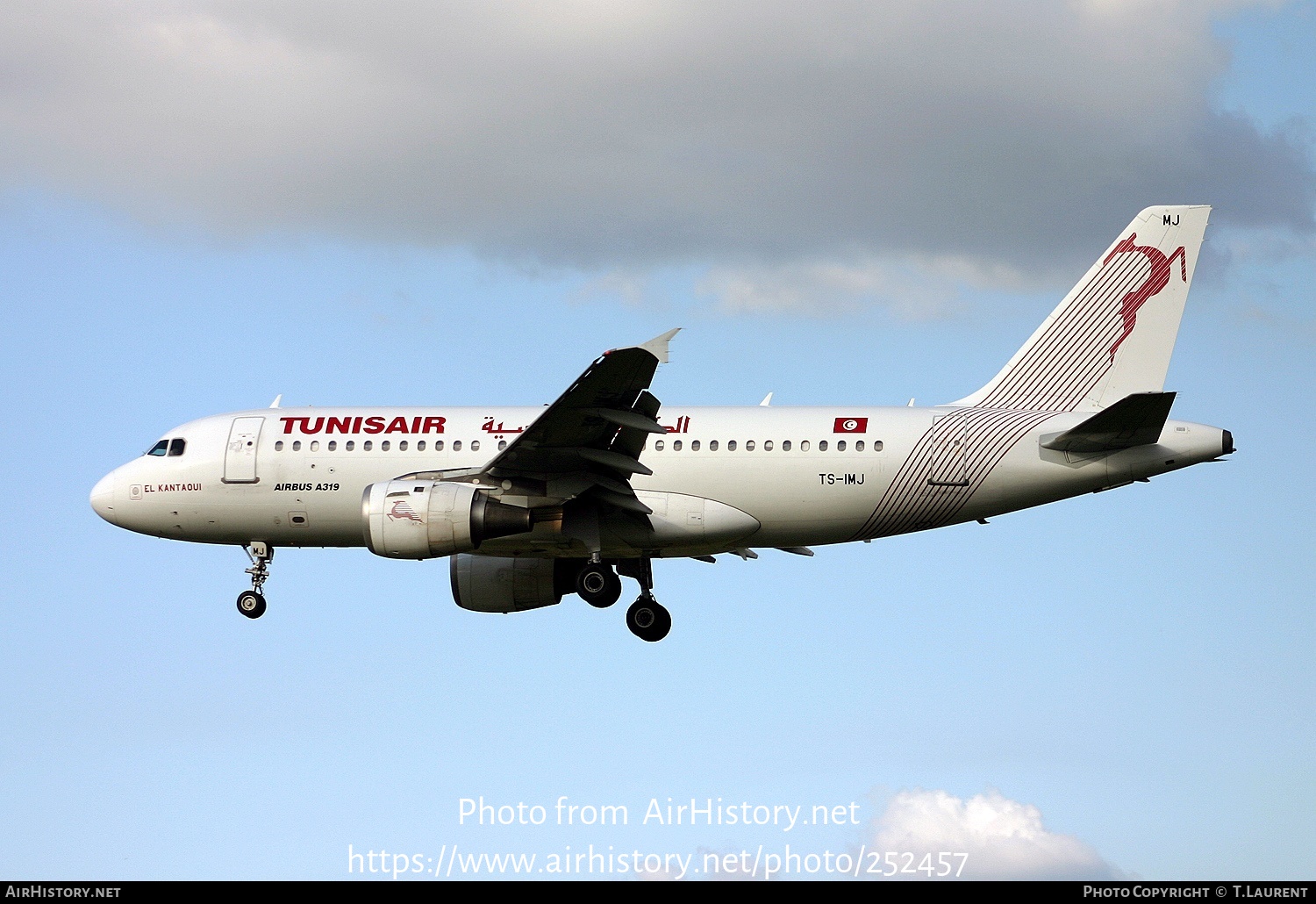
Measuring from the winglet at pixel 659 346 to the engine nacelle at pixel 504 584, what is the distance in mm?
9791

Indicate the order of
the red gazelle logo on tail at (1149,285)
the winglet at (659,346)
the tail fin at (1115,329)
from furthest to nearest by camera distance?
the red gazelle logo on tail at (1149,285)
the tail fin at (1115,329)
the winglet at (659,346)

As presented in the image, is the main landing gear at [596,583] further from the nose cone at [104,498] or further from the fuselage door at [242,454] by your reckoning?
the nose cone at [104,498]

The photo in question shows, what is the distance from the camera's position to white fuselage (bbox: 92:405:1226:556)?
3225cm

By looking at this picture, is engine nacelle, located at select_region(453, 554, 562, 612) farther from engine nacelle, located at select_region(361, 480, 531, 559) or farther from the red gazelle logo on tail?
the red gazelle logo on tail

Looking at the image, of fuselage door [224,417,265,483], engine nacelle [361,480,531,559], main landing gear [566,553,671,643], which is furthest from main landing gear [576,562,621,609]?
fuselage door [224,417,265,483]

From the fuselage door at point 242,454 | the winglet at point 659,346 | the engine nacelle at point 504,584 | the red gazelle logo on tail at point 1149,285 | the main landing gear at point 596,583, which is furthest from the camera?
the engine nacelle at point 504,584

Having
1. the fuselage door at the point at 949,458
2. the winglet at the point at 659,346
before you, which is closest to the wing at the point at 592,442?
the winglet at the point at 659,346

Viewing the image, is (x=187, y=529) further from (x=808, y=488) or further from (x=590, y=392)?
(x=808, y=488)

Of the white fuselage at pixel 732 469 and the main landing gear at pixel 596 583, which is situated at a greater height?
the white fuselage at pixel 732 469

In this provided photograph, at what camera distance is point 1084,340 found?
113ft

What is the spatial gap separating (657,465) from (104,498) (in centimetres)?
1314

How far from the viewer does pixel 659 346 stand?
91.1ft

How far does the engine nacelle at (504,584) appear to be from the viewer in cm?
3622
